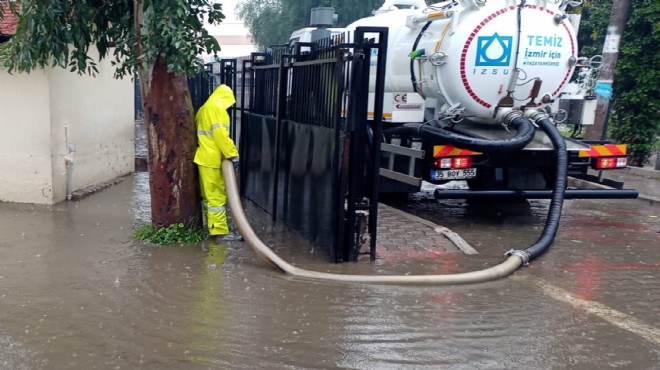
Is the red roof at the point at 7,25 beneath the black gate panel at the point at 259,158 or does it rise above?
above

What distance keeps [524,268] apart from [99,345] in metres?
3.94

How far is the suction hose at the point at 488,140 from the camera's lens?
6855 mm

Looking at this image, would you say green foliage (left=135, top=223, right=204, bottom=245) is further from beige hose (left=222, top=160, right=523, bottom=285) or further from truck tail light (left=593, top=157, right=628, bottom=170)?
truck tail light (left=593, top=157, right=628, bottom=170)

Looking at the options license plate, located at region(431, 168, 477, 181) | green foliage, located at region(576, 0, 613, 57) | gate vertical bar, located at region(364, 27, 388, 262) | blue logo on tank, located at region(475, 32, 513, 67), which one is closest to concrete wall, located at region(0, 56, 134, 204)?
gate vertical bar, located at region(364, 27, 388, 262)

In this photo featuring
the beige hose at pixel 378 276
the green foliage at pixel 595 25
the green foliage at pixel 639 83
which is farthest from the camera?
the green foliage at pixel 595 25

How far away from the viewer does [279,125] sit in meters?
7.22

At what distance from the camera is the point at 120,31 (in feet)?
19.9

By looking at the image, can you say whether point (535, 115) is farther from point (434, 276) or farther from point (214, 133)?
point (214, 133)

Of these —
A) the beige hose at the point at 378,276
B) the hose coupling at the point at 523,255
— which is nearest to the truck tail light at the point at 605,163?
the hose coupling at the point at 523,255

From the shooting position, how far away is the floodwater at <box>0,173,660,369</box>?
3.92m

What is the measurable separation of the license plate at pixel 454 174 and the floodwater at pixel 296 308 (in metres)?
0.77

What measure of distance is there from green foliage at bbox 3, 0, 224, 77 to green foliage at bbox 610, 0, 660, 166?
9.77 meters

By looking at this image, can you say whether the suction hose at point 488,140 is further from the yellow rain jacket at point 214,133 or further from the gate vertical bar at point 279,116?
the yellow rain jacket at point 214,133

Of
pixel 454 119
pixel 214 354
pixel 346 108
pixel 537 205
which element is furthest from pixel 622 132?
pixel 214 354
